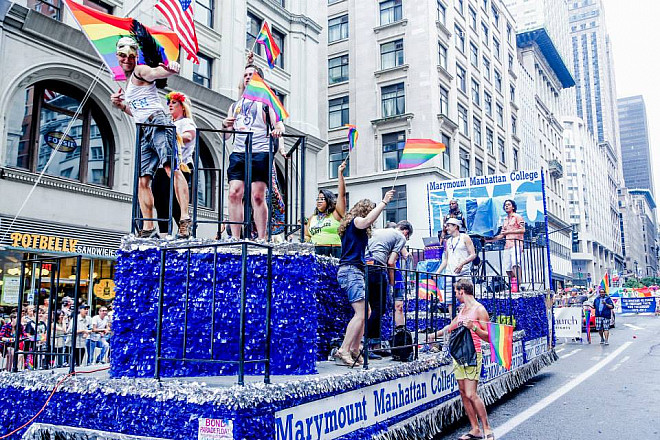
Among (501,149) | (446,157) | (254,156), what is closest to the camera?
(254,156)

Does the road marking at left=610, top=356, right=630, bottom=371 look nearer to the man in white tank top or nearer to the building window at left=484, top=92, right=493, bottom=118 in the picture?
the man in white tank top

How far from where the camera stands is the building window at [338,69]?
124 feet

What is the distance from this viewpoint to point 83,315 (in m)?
13.3

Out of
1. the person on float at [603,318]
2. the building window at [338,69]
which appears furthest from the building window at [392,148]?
the person on float at [603,318]

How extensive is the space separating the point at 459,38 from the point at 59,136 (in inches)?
1231

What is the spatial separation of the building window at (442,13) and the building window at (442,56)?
1.76m

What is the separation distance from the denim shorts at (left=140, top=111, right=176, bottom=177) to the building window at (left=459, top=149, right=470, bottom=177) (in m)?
33.9

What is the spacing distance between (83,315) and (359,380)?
34.9 ft

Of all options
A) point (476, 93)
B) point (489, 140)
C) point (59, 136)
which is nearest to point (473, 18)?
point (476, 93)

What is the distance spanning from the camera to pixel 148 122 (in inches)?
210

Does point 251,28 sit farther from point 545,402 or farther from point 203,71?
point 545,402

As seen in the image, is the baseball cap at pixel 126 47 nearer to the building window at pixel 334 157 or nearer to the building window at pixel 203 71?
the building window at pixel 203 71

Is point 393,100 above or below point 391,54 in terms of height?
below

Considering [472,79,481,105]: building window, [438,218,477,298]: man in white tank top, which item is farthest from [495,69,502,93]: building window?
[438,218,477,298]: man in white tank top
